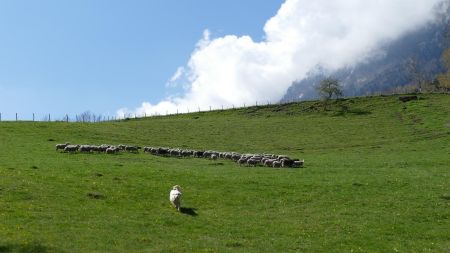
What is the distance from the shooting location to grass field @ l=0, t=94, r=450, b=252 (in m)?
23.8

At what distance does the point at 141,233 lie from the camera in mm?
24453

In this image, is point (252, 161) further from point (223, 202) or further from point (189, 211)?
point (189, 211)

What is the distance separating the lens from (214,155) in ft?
190

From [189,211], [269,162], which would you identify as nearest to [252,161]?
[269,162]

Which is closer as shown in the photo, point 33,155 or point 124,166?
point 124,166

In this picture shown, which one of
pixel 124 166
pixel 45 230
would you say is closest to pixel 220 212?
pixel 45 230

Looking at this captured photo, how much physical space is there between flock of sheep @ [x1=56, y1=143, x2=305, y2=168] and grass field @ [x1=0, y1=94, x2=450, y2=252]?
6.68 feet

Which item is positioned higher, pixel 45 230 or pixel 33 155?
pixel 33 155

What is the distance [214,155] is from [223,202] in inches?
1008

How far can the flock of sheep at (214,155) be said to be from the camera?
165 feet

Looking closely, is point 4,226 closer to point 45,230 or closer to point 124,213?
point 45,230

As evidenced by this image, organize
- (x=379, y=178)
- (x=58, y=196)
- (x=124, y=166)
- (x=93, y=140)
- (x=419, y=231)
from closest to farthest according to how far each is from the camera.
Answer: (x=419, y=231) < (x=58, y=196) < (x=379, y=178) < (x=124, y=166) < (x=93, y=140)

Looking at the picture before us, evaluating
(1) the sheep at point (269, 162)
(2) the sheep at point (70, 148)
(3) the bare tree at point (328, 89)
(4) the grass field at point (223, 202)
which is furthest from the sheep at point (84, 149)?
(3) the bare tree at point (328, 89)

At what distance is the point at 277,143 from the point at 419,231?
52.2 meters
